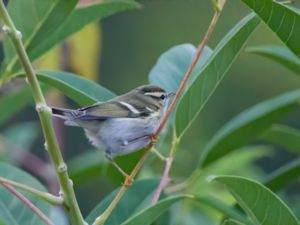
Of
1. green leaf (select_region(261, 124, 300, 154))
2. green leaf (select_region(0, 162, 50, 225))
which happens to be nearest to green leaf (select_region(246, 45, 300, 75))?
green leaf (select_region(261, 124, 300, 154))

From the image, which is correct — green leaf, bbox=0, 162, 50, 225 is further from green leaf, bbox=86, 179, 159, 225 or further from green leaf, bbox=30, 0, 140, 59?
green leaf, bbox=30, 0, 140, 59

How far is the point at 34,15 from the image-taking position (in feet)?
7.67

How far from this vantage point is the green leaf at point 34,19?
2297mm

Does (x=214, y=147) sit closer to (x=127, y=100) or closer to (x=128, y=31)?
(x=127, y=100)

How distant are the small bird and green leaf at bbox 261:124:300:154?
0.41 m

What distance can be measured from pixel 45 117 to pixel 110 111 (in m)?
1.04

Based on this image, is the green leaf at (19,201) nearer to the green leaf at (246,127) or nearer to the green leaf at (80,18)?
the green leaf at (80,18)

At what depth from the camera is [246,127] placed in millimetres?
2611

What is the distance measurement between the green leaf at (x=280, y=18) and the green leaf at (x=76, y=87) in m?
0.62

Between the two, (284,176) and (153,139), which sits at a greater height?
(153,139)

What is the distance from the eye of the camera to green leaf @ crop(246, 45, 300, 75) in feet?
8.16

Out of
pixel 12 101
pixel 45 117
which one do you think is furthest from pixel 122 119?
pixel 45 117

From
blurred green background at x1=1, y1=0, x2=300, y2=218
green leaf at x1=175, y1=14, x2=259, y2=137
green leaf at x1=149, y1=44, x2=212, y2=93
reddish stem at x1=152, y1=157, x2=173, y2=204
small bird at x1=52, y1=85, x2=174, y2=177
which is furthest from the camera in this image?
blurred green background at x1=1, y1=0, x2=300, y2=218

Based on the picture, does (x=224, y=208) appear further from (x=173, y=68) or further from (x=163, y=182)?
(x=173, y=68)
